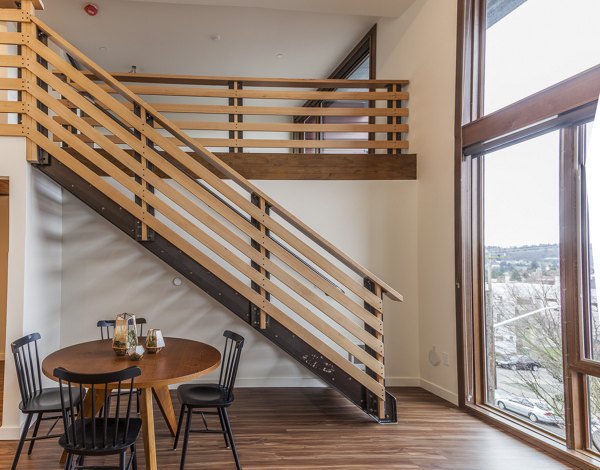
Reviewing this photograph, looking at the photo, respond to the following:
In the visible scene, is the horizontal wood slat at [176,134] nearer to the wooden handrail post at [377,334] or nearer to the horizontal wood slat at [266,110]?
the wooden handrail post at [377,334]

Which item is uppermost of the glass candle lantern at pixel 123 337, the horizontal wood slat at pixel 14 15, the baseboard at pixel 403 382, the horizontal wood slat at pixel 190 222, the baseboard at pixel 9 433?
the horizontal wood slat at pixel 14 15

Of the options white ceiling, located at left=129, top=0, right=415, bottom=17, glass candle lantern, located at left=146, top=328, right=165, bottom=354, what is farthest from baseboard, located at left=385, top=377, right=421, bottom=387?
white ceiling, located at left=129, top=0, right=415, bottom=17

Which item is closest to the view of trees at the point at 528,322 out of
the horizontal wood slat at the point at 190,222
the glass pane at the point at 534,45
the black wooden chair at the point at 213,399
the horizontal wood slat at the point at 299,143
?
the horizontal wood slat at the point at 190,222

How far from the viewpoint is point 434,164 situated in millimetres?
4695

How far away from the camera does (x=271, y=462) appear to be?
9.95 ft

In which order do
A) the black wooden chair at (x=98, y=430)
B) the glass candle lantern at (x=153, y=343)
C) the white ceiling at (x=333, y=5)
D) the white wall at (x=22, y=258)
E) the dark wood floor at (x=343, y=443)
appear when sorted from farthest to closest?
1. the white ceiling at (x=333, y=5)
2. the white wall at (x=22, y=258)
3. the glass candle lantern at (x=153, y=343)
4. the dark wood floor at (x=343, y=443)
5. the black wooden chair at (x=98, y=430)

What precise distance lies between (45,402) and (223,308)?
2.07 m

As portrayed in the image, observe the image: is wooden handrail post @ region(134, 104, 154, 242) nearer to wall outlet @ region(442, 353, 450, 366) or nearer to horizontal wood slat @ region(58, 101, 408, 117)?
horizontal wood slat @ region(58, 101, 408, 117)

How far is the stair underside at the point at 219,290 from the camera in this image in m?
3.71

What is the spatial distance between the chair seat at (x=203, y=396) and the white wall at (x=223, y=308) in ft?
5.05

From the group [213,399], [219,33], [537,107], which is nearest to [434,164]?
[537,107]

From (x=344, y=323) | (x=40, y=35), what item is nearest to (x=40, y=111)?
(x=40, y=35)

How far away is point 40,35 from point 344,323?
11.0 feet

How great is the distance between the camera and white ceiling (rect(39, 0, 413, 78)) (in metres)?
5.50
